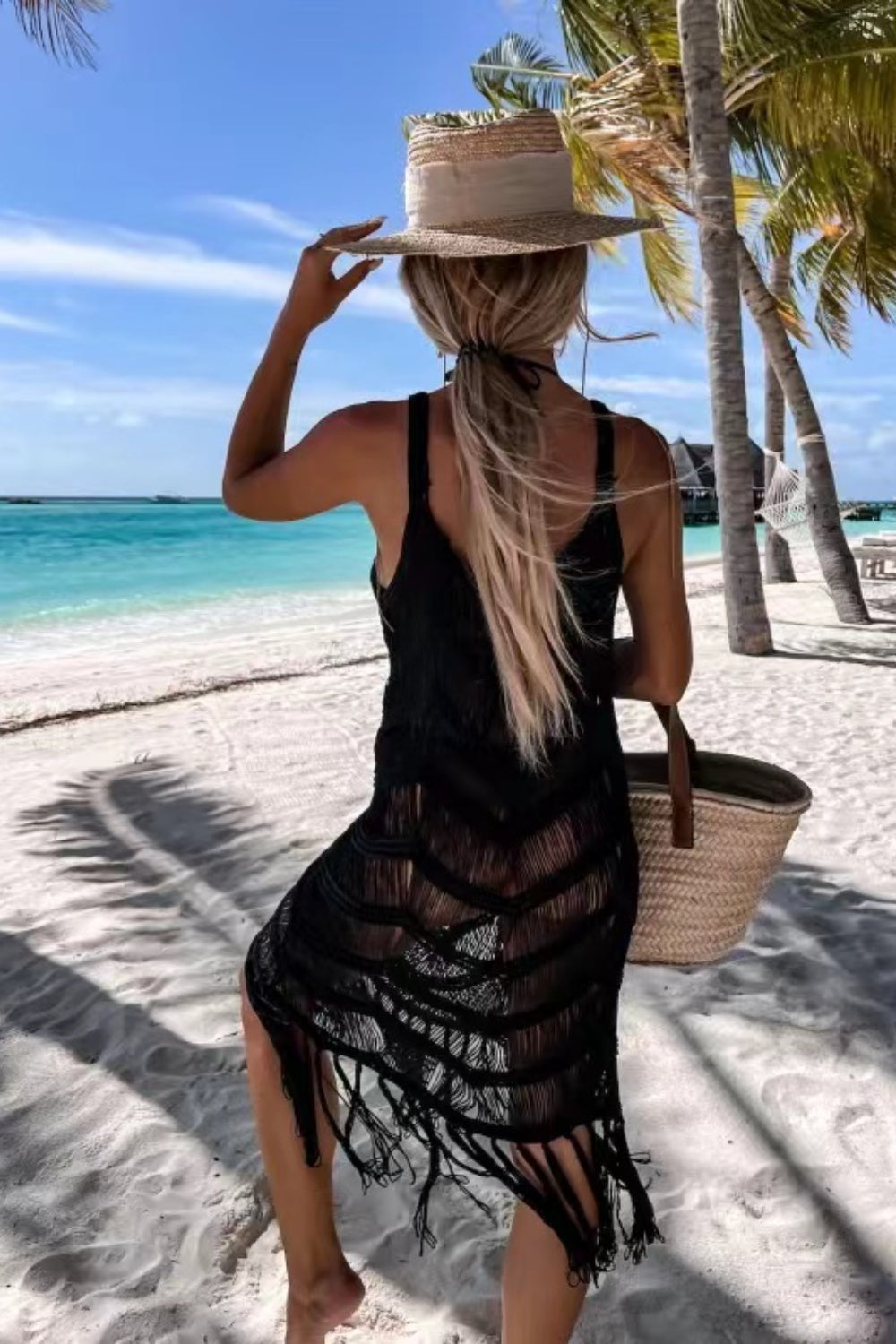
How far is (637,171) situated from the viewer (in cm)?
1147

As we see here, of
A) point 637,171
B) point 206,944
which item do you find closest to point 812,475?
point 637,171

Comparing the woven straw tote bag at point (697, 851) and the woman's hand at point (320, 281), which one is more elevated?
the woman's hand at point (320, 281)

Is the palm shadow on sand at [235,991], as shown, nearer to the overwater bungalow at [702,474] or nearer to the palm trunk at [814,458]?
the palm trunk at [814,458]

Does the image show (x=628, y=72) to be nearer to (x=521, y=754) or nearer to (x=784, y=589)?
(x=784, y=589)

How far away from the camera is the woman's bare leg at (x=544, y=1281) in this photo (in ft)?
4.11

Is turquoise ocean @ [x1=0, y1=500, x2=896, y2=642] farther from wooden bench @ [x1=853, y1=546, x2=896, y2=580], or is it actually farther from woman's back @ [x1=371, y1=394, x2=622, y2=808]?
woman's back @ [x1=371, y1=394, x2=622, y2=808]

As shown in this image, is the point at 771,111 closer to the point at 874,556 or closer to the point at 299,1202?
the point at 874,556

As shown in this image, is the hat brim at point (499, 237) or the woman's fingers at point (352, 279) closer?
the hat brim at point (499, 237)

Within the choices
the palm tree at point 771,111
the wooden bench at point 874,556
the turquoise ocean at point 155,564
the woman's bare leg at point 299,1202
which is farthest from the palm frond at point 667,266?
the woman's bare leg at point 299,1202

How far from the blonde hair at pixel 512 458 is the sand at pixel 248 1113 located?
3.78 ft

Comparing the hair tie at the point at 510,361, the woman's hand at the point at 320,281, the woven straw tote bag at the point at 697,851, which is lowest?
the woven straw tote bag at the point at 697,851

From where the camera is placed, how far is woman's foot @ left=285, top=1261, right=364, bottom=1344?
140cm

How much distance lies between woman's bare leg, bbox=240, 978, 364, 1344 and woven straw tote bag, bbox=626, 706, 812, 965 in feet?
1.63

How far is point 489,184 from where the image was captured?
1.24 metres
